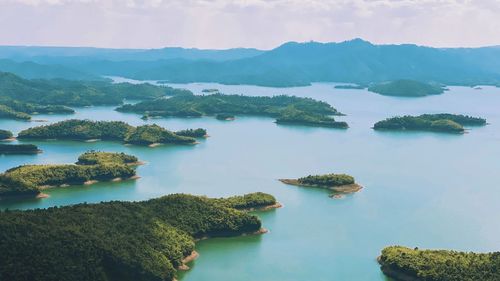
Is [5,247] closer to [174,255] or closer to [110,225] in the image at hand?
[110,225]

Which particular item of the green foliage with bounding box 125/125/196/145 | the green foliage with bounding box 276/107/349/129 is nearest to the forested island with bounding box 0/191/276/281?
the green foliage with bounding box 125/125/196/145

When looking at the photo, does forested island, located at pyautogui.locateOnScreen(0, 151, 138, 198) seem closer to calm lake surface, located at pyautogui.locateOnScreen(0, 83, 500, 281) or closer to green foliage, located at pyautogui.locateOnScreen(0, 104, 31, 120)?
calm lake surface, located at pyautogui.locateOnScreen(0, 83, 500, 281)

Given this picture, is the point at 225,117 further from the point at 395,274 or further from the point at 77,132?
the point at 395,274

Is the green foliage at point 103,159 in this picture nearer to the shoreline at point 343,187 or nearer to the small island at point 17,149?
the small island at point 17,149

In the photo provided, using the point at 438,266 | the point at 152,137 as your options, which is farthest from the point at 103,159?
the point at 438,266

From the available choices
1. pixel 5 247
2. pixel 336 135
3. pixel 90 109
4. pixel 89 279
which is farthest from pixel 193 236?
pixel 90 109
